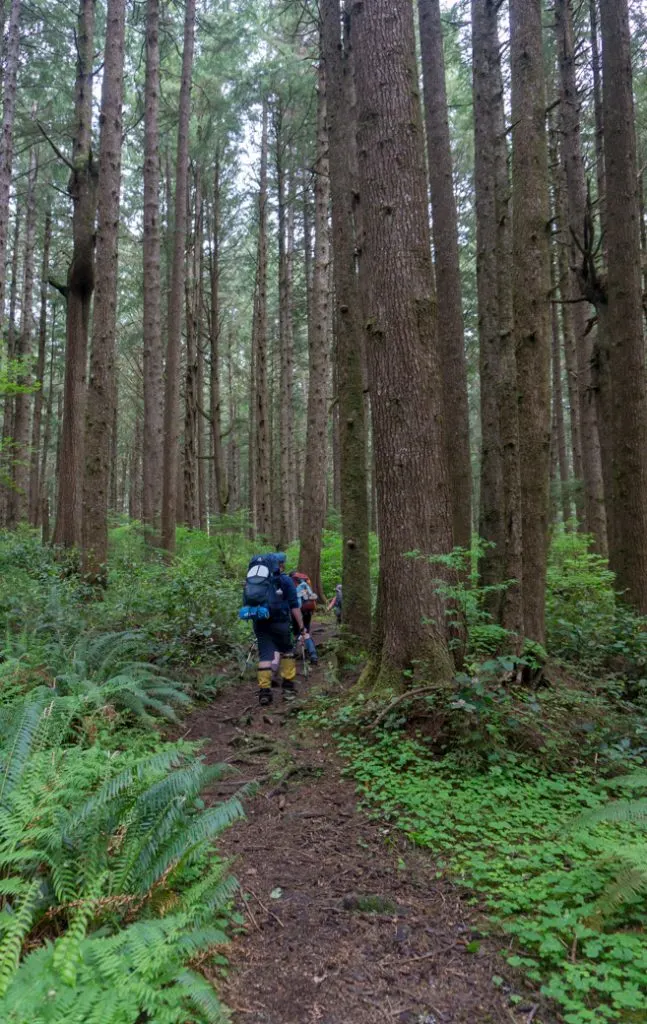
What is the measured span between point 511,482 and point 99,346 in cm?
716

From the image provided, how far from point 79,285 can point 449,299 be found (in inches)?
319

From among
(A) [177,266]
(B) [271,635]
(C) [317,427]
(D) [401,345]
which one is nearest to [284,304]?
(A) [177,266]

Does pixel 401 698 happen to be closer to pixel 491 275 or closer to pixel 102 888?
pixel 102 888

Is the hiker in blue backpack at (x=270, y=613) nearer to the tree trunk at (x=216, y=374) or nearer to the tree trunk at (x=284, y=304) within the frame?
the tree trunk at (x=216, y=374)

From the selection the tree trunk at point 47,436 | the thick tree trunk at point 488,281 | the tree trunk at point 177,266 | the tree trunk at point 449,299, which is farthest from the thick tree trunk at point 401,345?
the tree trunk at point 47,436

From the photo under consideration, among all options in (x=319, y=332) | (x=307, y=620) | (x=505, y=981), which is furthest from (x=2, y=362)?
(x=505, y=981)

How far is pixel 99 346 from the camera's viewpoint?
9867 millimetres

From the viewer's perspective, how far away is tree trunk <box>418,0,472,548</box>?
874 cm

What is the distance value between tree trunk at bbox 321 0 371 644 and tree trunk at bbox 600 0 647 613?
3382 millimetres

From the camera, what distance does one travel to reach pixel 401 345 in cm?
514

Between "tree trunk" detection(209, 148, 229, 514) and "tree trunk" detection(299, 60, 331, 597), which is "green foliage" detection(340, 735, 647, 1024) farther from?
"tree trunk" detection(209, 148, 229, 514)

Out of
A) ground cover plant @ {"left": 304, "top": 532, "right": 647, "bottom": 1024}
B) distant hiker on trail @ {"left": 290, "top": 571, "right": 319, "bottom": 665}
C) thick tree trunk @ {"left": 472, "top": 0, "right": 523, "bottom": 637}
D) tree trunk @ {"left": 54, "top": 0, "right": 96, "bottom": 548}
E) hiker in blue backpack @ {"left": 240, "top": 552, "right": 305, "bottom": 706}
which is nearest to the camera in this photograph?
ground cover plant @ {"left": 304, "top": 532, "right": 647, "bottom": 1024}

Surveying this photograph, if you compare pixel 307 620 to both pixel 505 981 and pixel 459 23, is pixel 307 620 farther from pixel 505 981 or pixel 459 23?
pixel 459 23

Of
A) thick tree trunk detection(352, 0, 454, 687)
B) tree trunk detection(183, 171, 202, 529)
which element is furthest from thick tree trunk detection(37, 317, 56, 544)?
thick tree trunk detection(352, 0, 454, 687)
